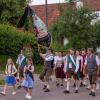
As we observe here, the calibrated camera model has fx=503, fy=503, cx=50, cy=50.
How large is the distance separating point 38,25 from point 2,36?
484 inches

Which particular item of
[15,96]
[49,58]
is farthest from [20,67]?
[15,96]

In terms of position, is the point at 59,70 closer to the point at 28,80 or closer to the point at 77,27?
the point at 28,80

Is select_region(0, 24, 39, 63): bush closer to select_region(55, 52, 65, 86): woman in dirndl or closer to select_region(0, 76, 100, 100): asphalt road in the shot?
select_region(55, 52, 65, 86): woman in dirndl

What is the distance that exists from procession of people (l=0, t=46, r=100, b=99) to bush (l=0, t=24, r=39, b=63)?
10.6 meters

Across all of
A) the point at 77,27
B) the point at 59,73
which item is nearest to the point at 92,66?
the point at 59,73

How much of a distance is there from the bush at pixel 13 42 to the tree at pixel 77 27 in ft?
8.69

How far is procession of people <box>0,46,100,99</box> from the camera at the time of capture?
17.2 metres

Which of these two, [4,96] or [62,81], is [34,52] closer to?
[62,81]

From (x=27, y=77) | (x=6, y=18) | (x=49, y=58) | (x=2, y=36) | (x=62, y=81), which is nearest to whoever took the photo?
(x=27, y=77)

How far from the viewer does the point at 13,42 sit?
107 ft

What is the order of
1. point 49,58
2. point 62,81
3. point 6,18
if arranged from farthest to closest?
point 6,18 → point 62,81 → point 49,58

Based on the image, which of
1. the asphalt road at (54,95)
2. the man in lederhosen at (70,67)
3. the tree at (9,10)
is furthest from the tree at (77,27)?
the man in lederhosen at (70,67)

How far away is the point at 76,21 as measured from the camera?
1340 inches

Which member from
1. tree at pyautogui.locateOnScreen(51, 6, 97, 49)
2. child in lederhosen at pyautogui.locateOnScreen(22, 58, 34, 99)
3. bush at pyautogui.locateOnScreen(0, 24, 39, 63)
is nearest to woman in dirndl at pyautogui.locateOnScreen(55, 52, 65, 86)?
child in lederhosen at pyautogui.locateOnScreen(22, 58, 34, 99)
